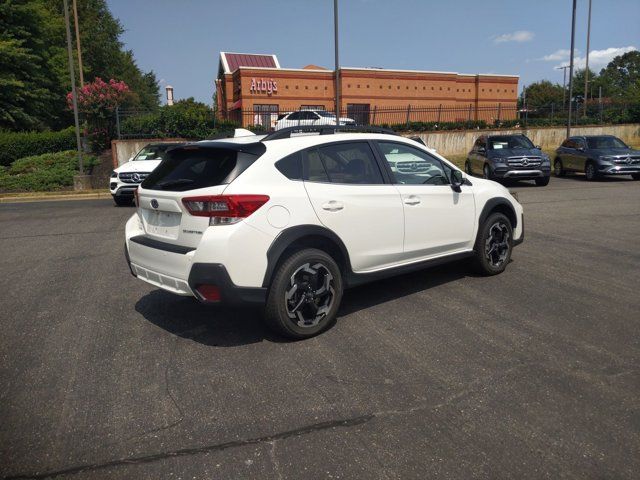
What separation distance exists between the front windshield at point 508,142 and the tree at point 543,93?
255ft

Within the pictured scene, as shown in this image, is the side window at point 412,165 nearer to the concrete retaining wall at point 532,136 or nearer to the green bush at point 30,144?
the concrete retaining wall at point 532,136

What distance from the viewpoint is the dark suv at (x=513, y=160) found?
17.4 m

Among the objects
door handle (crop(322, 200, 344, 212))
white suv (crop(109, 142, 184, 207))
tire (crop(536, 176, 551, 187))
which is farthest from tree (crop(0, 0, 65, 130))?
door handle (crop(322, 200, 344, 212))

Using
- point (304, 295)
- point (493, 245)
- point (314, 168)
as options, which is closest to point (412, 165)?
point (314, 168)

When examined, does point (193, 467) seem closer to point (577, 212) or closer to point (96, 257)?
point (96, 257)

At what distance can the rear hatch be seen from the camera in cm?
414

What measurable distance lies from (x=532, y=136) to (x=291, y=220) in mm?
29347

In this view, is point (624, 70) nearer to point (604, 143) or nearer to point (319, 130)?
point (604, 143)

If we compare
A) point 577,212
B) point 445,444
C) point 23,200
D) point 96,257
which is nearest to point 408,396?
point 445,444

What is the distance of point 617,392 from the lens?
3414 millimetres

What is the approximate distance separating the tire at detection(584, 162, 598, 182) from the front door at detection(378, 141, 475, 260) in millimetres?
15450

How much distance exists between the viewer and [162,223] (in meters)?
4.47

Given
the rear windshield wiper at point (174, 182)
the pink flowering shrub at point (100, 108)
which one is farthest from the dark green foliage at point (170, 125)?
the rear windshield wiper at point (174, 182)

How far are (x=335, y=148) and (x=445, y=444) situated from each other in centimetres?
276
